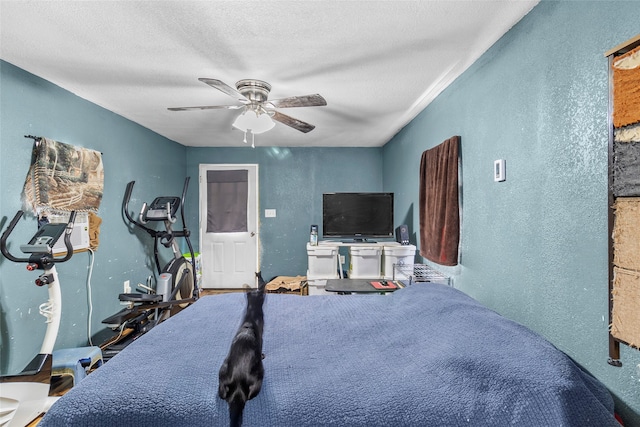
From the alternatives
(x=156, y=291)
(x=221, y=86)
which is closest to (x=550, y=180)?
(x=221, y=86)

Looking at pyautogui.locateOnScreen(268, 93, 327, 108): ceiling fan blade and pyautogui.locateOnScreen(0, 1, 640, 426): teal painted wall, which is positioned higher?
pyautogui.locateOnScreen(268, 93, 327, 108): ceiling fan blade

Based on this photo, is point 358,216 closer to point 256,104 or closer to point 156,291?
point 256,104

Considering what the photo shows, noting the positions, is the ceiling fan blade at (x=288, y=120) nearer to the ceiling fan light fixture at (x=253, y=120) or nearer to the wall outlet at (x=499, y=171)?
the ceiling fan light fixture at (x=253, y=120)

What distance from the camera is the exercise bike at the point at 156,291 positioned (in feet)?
9.52

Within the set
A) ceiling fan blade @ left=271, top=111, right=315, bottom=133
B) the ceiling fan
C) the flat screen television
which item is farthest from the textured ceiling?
the flat screen television

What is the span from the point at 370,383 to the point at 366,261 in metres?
2.36

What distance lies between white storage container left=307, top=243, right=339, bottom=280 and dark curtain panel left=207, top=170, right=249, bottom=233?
1727 mm

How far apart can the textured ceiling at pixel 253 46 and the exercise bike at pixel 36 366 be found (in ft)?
3.74

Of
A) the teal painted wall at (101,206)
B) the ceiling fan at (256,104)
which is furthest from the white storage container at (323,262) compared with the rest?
the teal painted wall at (101,206)

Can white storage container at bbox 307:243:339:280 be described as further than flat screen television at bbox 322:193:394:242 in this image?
No

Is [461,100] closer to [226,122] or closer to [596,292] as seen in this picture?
[596,292]

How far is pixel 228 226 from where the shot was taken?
4.82 m

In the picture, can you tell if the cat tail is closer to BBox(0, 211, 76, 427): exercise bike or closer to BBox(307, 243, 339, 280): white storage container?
BBox(0, 211, 76, 427): exercise bike

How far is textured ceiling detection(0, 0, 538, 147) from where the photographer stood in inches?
58.4
